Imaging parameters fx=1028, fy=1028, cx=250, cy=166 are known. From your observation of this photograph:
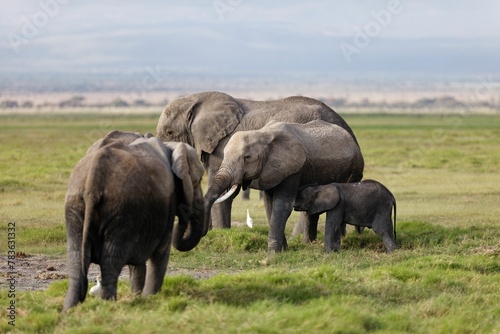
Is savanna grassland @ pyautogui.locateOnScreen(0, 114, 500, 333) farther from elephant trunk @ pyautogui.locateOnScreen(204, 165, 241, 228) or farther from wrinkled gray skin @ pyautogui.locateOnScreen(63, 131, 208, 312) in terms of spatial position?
elephant trunk @ pyautogui.locateOnScreen(204, 165, 241, 228)

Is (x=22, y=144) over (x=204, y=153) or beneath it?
beneath

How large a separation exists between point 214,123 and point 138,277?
752 cm

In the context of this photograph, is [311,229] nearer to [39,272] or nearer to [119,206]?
[39,272]

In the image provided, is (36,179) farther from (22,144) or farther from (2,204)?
(22,144)

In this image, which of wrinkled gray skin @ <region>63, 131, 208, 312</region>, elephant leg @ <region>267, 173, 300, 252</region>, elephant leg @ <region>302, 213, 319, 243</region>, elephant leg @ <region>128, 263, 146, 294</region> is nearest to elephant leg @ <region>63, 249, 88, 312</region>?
wrinkled gray skin @ <region>63, 131, 208, 312</region>

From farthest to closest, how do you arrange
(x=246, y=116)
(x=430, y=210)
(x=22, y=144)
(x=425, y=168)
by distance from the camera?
(x=22, y=144) → (x=425, y=168) → (x=430, y=210) → (x=246, y=116)

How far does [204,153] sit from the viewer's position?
17578mm

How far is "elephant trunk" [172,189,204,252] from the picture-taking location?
1014 cm

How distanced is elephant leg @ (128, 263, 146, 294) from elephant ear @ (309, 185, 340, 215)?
15.8ft

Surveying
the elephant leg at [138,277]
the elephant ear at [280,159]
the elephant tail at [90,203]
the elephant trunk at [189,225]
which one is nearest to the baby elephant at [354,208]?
the elephant ear at [280,159]

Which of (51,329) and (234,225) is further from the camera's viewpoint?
(234,225)

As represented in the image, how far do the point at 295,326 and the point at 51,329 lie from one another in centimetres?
210

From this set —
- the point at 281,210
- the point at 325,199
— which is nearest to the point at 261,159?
the point at 281,210

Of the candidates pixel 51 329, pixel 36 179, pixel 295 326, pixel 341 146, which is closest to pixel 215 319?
pixel 295 326
